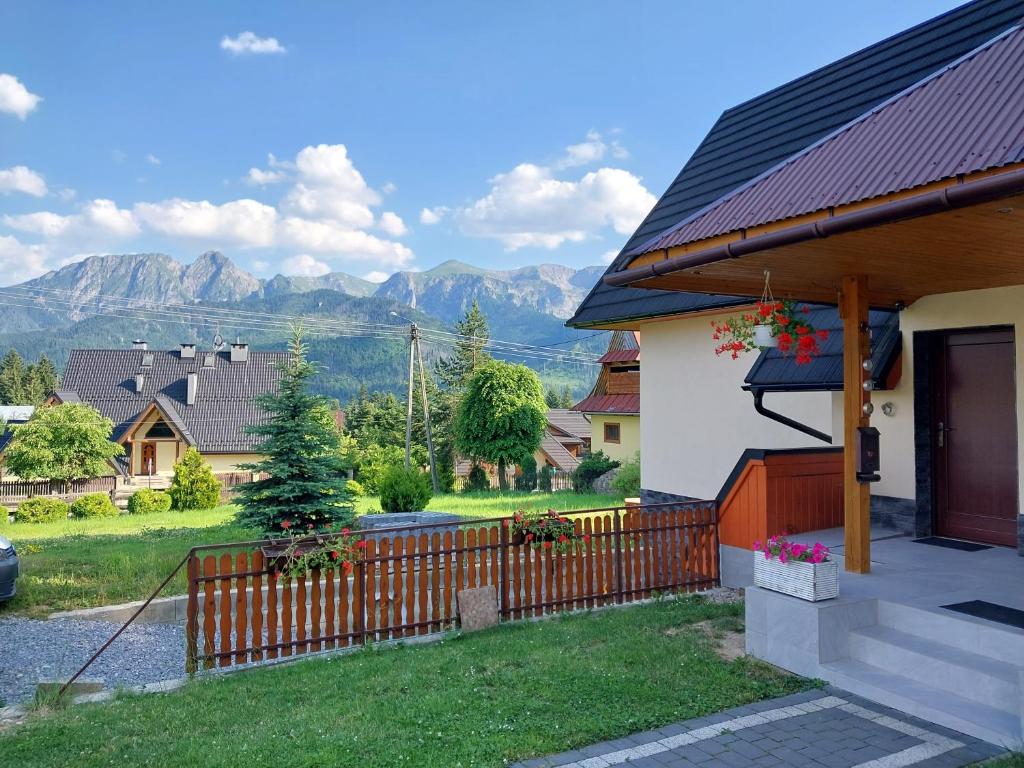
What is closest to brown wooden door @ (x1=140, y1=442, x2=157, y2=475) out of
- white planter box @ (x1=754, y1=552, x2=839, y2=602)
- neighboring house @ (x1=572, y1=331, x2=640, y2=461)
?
neighboring house @ (x1=572, y1=331, x2=640, y2=461)

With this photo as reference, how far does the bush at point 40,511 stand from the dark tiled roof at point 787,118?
780 inches

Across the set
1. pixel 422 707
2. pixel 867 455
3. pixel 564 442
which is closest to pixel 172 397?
pixel 564 442

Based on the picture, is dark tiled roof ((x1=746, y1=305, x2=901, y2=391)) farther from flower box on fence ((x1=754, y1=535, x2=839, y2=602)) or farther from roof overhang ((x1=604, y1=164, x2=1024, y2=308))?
flower box on fence ((x1=754, y1=535, x2=839, y2=602))

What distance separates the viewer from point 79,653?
7449 millimetres

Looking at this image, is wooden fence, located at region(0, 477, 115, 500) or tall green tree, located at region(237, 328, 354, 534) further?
wooden fence, located at region(0, 477, 115, 500)

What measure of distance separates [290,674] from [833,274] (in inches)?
211

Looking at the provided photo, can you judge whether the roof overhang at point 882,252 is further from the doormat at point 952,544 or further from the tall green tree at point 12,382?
the tall green tree at point 12,382

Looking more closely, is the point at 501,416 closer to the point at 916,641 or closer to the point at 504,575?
the point at 504,575

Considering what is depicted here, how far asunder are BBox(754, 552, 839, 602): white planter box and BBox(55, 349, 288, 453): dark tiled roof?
37734 mm

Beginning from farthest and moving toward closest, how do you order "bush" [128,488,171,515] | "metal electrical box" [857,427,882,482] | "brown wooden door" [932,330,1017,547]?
"bush" [128,488,171,515] < "brown wooden door" [932,330,1017,547] < "metal electrical box" [857,427,882,482]

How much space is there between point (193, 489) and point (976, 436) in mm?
23988

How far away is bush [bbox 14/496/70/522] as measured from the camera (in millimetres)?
22562

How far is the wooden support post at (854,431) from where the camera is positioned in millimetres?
5715

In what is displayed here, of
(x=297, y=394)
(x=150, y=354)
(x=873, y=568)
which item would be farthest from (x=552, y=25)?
(x=150, y=354)
